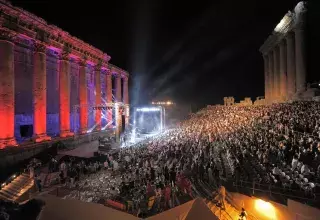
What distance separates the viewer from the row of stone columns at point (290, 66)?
27844mm

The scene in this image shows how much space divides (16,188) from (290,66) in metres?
33.6

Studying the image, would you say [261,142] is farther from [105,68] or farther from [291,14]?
[105,68]

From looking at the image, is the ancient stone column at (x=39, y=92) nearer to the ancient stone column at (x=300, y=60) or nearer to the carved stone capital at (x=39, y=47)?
the carved stone capital at (x=39, y=47)

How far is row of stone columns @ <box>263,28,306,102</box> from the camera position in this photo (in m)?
27.8

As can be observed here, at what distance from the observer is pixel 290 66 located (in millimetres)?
30625

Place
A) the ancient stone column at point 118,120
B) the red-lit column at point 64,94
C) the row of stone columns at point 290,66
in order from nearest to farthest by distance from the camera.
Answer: the red-lit column at point 64,94, the ancient stone column at point 118,120, the row of stone columns at point 290,66

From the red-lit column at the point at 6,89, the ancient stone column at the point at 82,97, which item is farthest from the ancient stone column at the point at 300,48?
the red-lit column at the point at 6,89

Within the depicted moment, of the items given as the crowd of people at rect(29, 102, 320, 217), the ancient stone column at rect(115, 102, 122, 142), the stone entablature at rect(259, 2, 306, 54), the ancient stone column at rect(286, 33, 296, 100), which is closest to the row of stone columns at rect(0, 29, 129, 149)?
the ancient stone column at rect(115, 102, 122, 142)

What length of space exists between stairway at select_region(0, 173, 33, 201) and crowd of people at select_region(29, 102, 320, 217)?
2038mm

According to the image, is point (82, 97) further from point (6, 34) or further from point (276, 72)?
point (276, 72)

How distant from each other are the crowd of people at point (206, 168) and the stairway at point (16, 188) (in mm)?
2038

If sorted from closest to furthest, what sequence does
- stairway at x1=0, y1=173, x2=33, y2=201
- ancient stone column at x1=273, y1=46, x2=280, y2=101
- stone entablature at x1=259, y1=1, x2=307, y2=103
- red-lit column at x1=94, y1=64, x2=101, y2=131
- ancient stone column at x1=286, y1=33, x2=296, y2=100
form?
stairway at x1=0, y1=173, x2=33, y2=201
stone entablature at x1=259, y1=1, x2=307, y2=103
ancient stone column at x1=286, y1=33, x2=296, y2=100
red-lit column at x1=94, y1=64, x2=101, y2=131
ancient stone column at x1=273, y1=46, x2=280, y2=101

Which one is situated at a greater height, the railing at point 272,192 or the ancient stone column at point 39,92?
the ancient stone column at point 39,92

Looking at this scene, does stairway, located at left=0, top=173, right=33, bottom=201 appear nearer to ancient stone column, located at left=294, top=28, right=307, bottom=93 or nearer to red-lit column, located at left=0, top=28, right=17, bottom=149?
red-lit column, located at left=0, top=28, right=17, bottom=149
